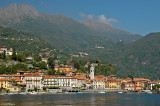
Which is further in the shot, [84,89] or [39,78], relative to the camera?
[84,89]

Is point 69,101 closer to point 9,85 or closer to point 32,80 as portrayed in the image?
point 9,85

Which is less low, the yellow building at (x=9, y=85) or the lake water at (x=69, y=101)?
the yellow building at (x=9, y=85)

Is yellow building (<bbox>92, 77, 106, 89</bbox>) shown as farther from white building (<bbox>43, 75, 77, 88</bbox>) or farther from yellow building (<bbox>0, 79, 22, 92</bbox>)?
yellow building (<bbox>0, 79, 22, 92</bbox>)

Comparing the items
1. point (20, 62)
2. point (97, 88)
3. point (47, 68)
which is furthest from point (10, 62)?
point (97, 88)

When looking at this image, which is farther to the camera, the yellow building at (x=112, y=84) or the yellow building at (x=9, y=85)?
the yellow building at (x=112, y=84)

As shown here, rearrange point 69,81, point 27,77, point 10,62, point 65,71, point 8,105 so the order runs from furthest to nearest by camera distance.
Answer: point 65,71 < point 10,62 < point 69,81 < point 27,77 < point 8,105

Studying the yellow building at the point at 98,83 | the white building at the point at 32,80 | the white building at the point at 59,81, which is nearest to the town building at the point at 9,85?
the white building at the point at 32,80

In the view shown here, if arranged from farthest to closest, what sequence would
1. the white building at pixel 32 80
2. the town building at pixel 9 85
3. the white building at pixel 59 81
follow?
the white building at pixel 59 81 → the white building at pixel 32 80 → the town building at pixel 9 85

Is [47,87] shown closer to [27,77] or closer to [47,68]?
[27,77]

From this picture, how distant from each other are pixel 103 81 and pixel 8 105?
10346 cm

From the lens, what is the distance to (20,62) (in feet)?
560

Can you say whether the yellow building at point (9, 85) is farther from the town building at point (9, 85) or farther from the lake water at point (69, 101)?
the lake water at point (69, 101)

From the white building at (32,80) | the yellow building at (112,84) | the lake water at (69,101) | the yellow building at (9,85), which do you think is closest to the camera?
the lake water at (69,101)

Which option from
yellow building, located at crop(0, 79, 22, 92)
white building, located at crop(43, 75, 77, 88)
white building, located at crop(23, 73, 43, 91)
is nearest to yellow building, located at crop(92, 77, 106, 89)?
white building, located at crop(43, 75, 77, 88)
